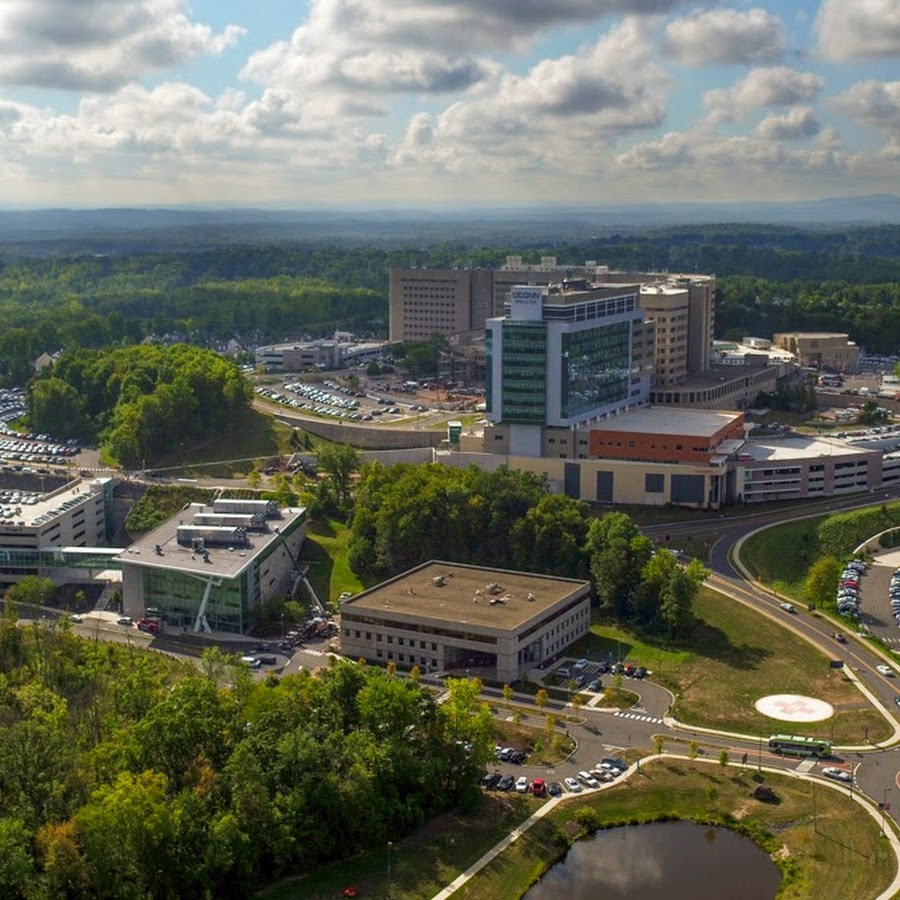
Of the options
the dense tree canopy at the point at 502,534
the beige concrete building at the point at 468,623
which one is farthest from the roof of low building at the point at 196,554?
the beige concrete building at the point at 468,623

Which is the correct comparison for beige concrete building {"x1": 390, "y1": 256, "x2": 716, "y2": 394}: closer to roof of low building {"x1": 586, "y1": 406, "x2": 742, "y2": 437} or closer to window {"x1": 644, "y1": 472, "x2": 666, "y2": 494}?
roof of low building {"x1": 586, "y1": 406, "x2": 742, "y2": 437}

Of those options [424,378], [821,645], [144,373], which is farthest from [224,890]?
[424,378]

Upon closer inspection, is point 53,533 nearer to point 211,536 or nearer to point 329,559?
point 211,536

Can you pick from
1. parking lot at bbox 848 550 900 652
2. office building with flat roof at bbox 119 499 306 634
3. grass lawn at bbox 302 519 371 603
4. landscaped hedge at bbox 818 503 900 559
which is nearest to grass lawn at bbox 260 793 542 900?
office building with flat roof at bbox 119 499 306 634

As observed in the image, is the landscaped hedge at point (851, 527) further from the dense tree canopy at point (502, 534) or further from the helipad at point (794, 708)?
the helipad at point (794, 708)

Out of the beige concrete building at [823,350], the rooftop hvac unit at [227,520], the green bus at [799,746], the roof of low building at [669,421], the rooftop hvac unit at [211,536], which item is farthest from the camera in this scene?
the beige concrete building at [823,350]

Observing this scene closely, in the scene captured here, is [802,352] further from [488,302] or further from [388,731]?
[388,731]
